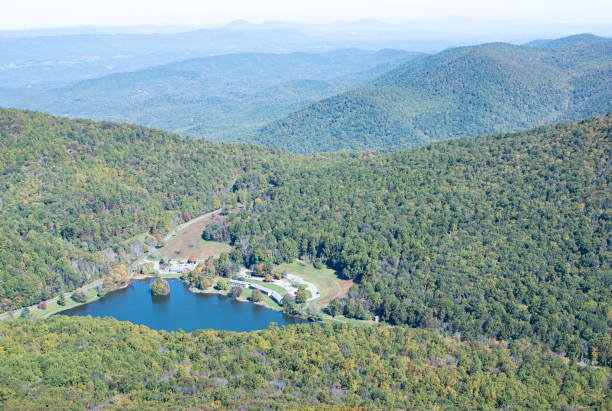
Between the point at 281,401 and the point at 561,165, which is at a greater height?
the point at 561,165

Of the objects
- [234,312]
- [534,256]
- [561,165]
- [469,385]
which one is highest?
[561,165]

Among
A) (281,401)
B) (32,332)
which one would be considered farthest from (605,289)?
(32,332)

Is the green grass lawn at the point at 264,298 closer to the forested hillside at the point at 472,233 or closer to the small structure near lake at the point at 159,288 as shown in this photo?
the forested hillside at the point at 472,233

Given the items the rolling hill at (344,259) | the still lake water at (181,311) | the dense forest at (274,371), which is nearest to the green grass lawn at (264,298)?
the still lake water at (181,311)

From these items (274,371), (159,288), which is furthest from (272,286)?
(274,371)

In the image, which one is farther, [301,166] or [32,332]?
[301,166]

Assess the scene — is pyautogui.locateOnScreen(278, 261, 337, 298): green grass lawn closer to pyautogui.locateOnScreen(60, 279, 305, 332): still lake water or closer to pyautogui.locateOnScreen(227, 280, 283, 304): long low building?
pyautogui.locateOnScreen(227, 280, 283, 304): long low building

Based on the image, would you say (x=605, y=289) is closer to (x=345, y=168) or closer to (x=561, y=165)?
(x=561, y=165)
